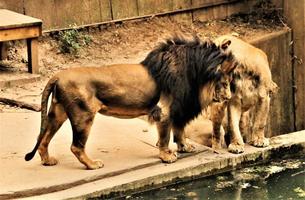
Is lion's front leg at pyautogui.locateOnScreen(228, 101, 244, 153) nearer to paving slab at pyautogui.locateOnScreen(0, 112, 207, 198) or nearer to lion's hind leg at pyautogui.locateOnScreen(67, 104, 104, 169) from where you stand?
paving slab at pyautogui.locateOnScreen(0, 112, 207, 198)

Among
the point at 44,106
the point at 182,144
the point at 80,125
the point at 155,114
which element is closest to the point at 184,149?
the point at 182,144

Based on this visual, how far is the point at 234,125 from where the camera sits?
8.23 meters

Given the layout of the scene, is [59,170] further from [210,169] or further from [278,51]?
[278,51]

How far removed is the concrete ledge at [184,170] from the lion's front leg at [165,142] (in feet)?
0.23

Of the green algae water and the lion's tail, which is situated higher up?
the lion's tail

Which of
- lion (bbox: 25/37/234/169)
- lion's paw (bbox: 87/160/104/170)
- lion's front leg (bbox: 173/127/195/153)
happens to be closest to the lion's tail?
lion (bbox: 25/37/234/169)

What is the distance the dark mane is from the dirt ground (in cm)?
260

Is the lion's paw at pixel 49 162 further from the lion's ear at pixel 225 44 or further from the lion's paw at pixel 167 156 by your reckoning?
the lion's ear at pixel 225 44

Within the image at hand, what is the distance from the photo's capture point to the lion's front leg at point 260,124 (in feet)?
27.3

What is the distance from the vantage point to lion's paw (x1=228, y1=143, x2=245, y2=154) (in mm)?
8114

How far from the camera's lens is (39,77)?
35.1 ft

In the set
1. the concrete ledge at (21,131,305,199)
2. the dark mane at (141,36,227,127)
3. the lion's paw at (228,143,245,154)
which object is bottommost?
the concrete ledge at (21,131,305,199)

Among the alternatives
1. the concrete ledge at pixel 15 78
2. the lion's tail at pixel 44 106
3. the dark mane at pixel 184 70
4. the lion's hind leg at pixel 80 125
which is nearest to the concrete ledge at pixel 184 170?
the lion's hind leg at pixel 80 125

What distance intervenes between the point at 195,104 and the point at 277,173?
1026 mm
